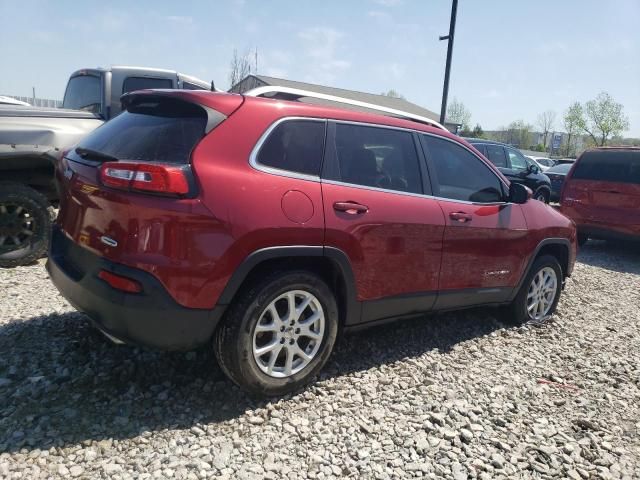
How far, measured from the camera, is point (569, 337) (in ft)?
14.9

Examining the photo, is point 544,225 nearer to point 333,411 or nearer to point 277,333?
point 333,411

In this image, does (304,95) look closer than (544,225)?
Yes

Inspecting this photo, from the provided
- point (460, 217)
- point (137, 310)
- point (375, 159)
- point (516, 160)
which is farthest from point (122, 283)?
point (516, 160)

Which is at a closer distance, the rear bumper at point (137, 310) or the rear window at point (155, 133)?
the rear bumper at point (137, 310)

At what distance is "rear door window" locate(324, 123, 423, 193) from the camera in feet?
10.3

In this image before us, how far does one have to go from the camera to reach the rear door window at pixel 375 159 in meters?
3.15

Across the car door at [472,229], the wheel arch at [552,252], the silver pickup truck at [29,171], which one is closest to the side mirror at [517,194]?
the car door at [472,229]

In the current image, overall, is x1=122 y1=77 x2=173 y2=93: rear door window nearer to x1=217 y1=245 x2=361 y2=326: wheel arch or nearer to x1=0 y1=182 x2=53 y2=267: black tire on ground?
x1=0 y1=182 x2=53 y2=267: black tire on ground

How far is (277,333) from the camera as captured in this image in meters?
2.91

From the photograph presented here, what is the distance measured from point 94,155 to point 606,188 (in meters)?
8.13

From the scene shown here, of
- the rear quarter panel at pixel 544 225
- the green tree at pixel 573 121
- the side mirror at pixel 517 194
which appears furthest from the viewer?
the green tree at pixel 573 121

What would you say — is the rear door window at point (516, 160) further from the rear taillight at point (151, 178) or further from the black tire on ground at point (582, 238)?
the rear taillight at point (151, 178)

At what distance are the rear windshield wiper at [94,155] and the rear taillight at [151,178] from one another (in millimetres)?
221

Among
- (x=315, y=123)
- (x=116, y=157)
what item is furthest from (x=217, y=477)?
(x=315, y=123)
